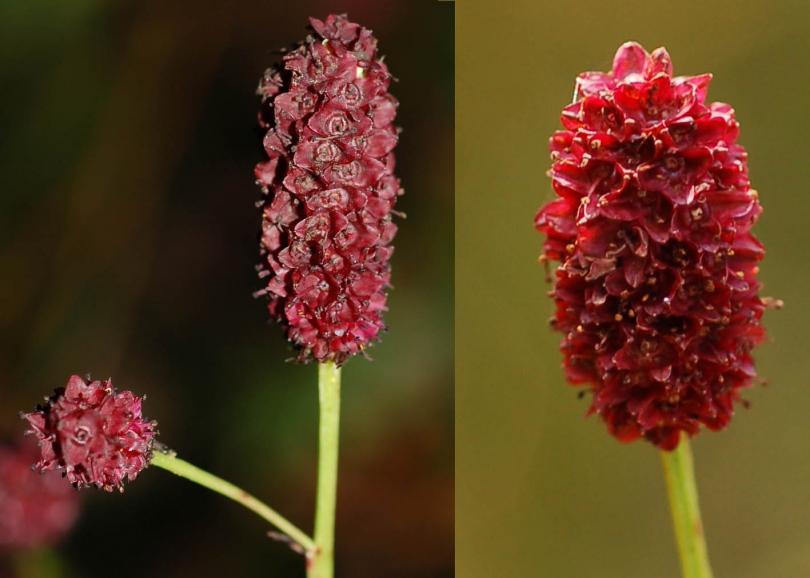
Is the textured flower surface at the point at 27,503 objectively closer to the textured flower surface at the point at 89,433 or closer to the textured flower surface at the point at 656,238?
the textured flower surface at the point at 89,433

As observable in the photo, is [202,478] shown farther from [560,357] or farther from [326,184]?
[560,357]

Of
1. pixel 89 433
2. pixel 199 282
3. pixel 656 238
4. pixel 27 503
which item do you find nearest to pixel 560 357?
pixel 199 282

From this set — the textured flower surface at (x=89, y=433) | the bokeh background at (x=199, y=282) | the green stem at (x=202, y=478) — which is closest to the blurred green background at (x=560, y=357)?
the bokeh background at (x=199, y=282)

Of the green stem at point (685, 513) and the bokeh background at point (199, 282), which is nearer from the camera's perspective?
the green stem at point (685, 513)

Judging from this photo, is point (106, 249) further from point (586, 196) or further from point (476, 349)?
point (586, 196)

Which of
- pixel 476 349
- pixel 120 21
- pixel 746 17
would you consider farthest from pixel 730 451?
pixel 120 21
